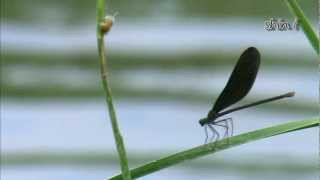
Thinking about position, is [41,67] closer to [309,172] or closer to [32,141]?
[32,141]

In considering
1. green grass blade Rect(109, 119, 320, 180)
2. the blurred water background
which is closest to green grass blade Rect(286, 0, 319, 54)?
green grass blade Rect(109, 119, 320, 180)

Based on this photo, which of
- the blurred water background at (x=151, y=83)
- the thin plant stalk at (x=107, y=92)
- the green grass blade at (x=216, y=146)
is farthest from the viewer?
the blurred water background at (x=151, y=83)

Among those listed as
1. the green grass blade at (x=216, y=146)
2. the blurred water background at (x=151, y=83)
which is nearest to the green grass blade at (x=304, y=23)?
the green grass blade at (x=216, y=146)

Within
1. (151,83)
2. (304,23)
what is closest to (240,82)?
(304,23)

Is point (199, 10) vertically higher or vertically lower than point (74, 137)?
higher

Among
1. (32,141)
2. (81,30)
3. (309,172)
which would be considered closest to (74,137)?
(32,141)

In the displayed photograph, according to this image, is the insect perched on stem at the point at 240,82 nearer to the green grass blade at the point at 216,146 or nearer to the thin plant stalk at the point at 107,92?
the green grass blade at the point at 216,146
